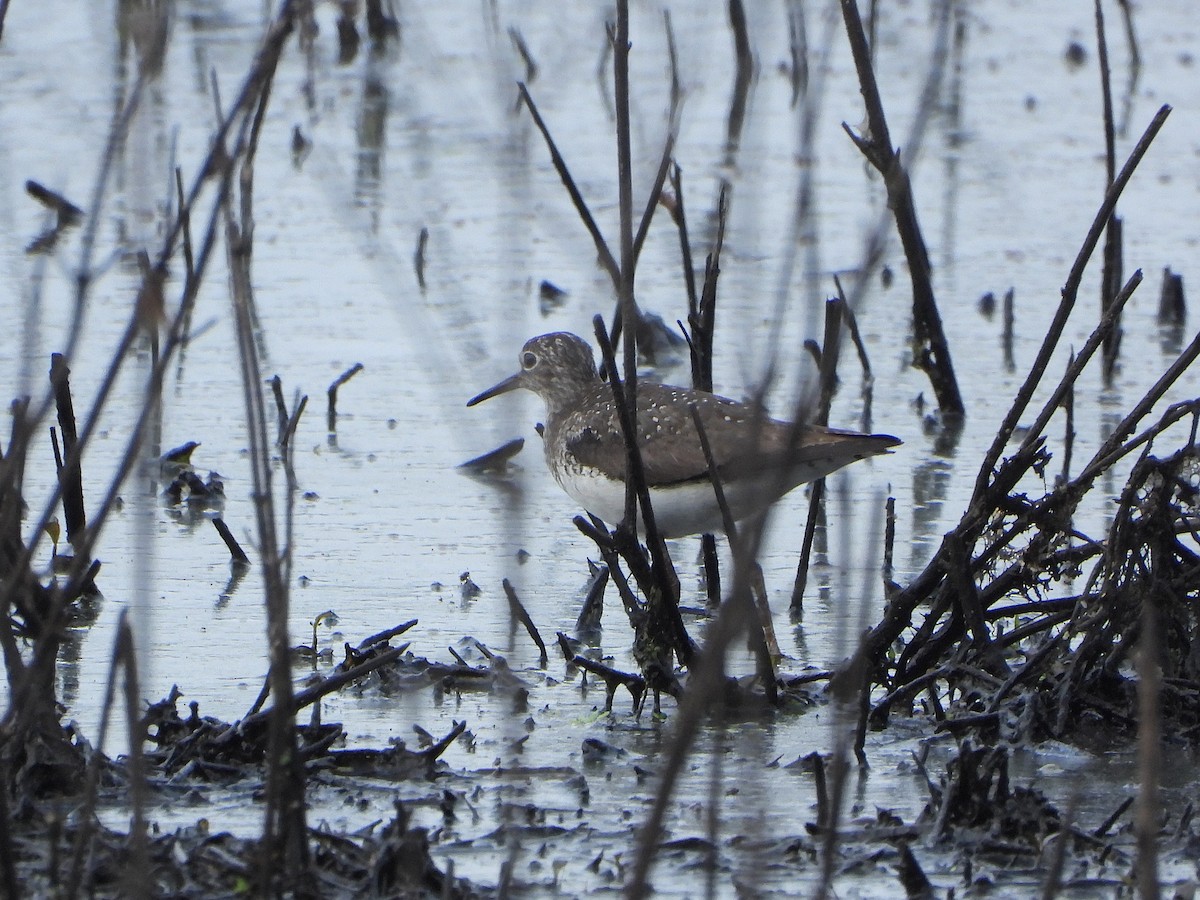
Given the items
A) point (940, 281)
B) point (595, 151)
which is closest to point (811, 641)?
point (940, 281)

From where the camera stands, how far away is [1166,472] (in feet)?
12.9

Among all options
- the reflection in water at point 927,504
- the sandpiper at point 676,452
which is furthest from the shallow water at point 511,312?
the sandpiper at point 676,452

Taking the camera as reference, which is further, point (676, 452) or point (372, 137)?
point (372, 137)

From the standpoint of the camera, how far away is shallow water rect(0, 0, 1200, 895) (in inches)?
144

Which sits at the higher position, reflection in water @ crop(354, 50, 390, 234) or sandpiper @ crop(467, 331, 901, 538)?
reflection in water @ crop(354, 50, 390, 234)

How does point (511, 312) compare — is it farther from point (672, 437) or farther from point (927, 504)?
point (927, 504)

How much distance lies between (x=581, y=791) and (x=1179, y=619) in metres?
1.30

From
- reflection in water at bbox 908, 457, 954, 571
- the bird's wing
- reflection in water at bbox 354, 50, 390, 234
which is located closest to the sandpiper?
the bird's wing

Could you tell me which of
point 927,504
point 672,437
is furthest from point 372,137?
point 672,437

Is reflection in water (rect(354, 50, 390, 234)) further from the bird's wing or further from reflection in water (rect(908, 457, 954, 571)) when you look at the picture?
the bird's wing

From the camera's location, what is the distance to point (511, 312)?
11.1 feet

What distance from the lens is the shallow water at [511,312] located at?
3660 mm

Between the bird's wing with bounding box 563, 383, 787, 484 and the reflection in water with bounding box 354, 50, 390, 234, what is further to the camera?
the reflection in water with bounding box 354, 50, 390, 234

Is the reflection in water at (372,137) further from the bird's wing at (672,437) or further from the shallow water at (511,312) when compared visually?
the bird's wing at (672,437)
